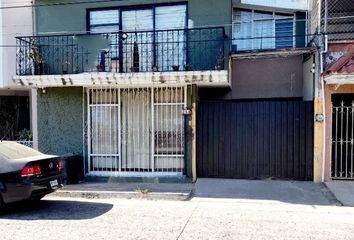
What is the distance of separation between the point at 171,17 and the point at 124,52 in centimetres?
174

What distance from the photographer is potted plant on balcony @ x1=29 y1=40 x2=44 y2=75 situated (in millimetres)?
10734

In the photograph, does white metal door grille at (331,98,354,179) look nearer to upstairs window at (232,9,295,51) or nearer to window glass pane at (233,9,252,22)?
upstairs window at (232,9,295,51)

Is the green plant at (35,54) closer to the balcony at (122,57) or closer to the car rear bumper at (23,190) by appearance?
the balcony at (122,57)

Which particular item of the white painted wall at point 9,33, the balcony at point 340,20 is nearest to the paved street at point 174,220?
the balcony at point 340,20

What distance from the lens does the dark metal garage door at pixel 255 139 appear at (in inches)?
392

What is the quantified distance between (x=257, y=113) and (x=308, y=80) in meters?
2.03

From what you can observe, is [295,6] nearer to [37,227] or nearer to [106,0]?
[106,0]

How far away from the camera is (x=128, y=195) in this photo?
28.3 feet

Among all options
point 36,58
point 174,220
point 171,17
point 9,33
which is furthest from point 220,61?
point 9,33

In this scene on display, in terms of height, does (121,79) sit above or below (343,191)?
above

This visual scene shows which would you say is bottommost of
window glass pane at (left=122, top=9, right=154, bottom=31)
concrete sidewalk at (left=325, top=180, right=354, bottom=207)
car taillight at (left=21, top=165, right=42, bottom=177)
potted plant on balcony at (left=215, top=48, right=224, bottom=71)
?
concrete sidewalk at (left=325, top=180, right=354, bottom=207)

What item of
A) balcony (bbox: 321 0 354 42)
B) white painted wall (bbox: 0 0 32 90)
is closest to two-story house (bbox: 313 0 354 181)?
balcony (bbox: 321 0 354 42)

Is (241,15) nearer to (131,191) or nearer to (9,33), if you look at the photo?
(131,191)

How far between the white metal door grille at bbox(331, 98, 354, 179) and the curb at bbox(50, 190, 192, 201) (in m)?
4.35
